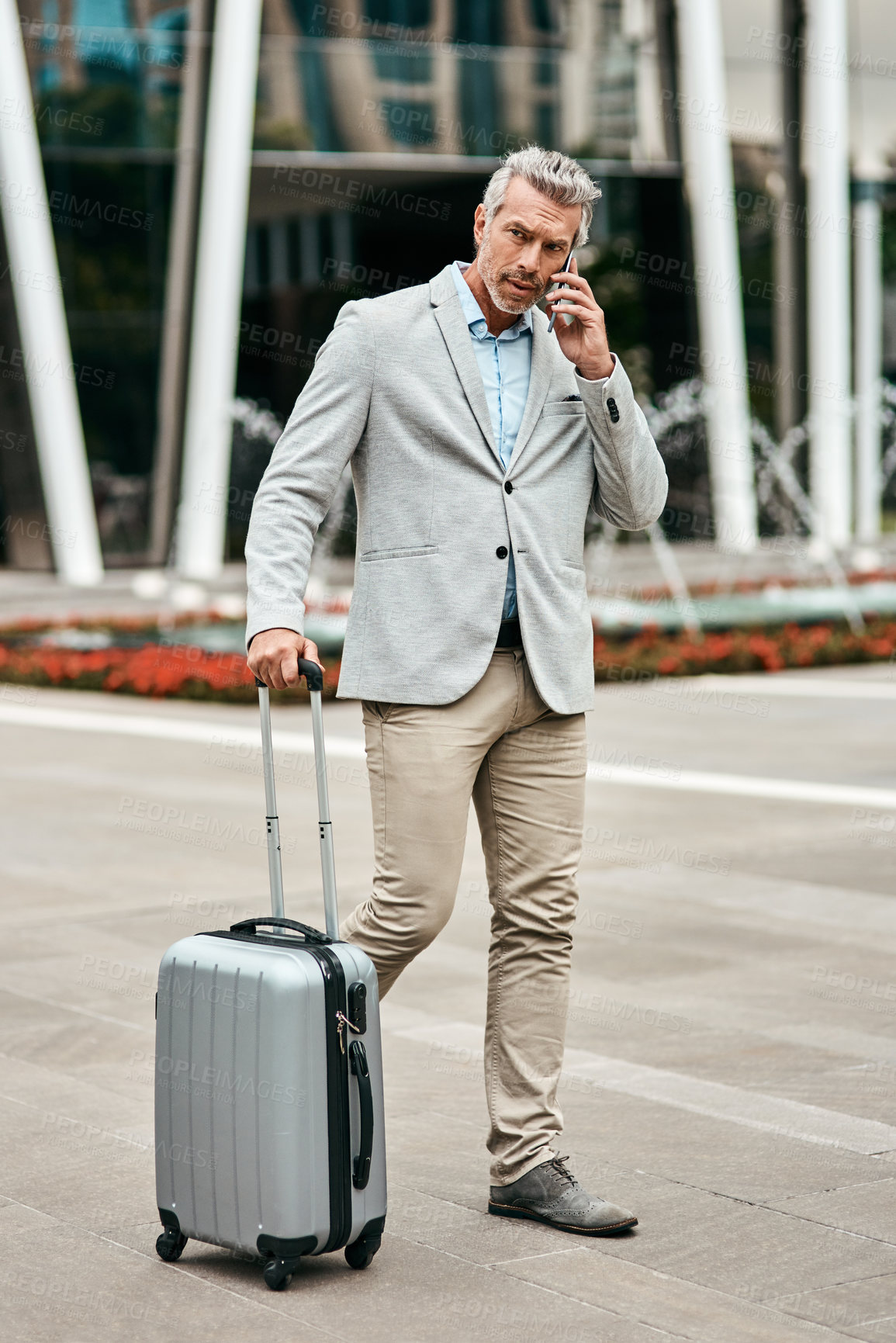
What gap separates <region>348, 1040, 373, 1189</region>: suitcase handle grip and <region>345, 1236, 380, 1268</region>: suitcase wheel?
5.0 inches

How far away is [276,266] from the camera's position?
86.4ft

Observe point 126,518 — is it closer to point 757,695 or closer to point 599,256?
point 599,256

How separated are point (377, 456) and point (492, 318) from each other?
376 mm

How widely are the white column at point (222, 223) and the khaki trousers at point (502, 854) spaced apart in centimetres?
1999

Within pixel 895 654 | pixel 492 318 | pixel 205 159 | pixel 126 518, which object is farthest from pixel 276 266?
pixel 492 318

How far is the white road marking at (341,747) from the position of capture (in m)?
9.08

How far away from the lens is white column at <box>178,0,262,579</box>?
23125 millimetres
